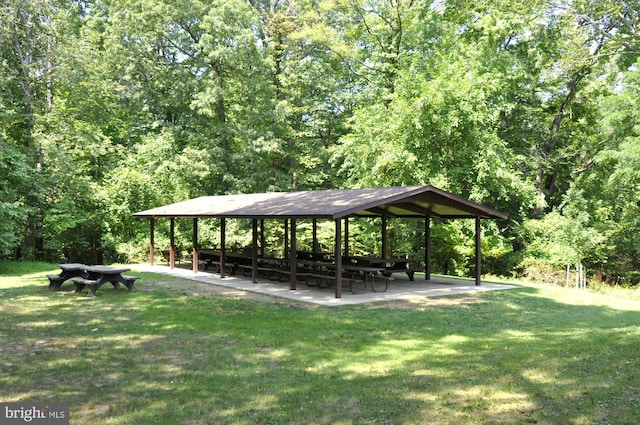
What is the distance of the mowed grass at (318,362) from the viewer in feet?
14.0

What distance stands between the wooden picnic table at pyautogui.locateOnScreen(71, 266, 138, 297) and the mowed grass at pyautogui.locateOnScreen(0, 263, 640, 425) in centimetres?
109

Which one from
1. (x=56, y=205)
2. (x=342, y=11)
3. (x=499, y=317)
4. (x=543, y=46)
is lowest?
(x=499, y=317)

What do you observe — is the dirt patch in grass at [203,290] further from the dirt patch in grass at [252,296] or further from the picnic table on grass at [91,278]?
the picnic table on grass at [91,278]

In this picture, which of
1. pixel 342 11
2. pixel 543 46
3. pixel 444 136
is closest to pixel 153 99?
pixel 342 11

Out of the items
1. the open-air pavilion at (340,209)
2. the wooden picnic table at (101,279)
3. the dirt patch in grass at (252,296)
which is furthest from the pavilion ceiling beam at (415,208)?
the wooden picnic table at (101,279)

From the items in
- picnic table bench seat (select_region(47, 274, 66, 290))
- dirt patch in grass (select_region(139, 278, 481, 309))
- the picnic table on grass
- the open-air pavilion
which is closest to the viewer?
dirt patch in grass (select_region(139, 278, 481, 309))

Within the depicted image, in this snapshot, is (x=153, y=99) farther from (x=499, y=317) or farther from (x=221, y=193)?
(x=499, y=317)

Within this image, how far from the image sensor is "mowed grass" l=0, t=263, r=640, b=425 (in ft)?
14.0

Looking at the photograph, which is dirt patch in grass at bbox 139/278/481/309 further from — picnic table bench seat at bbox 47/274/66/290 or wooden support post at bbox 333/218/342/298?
picnic table bench seat at bbox 47/274/66/290

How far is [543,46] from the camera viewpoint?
21172 mm

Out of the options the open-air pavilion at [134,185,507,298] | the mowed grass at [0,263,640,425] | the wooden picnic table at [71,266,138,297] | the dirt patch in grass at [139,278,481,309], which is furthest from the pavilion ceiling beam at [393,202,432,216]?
the wooden picnic table at [71,266,138,297]

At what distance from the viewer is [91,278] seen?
12977mm

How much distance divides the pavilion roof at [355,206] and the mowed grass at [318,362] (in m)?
2.32

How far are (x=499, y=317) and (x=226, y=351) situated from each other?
558 centimetres
